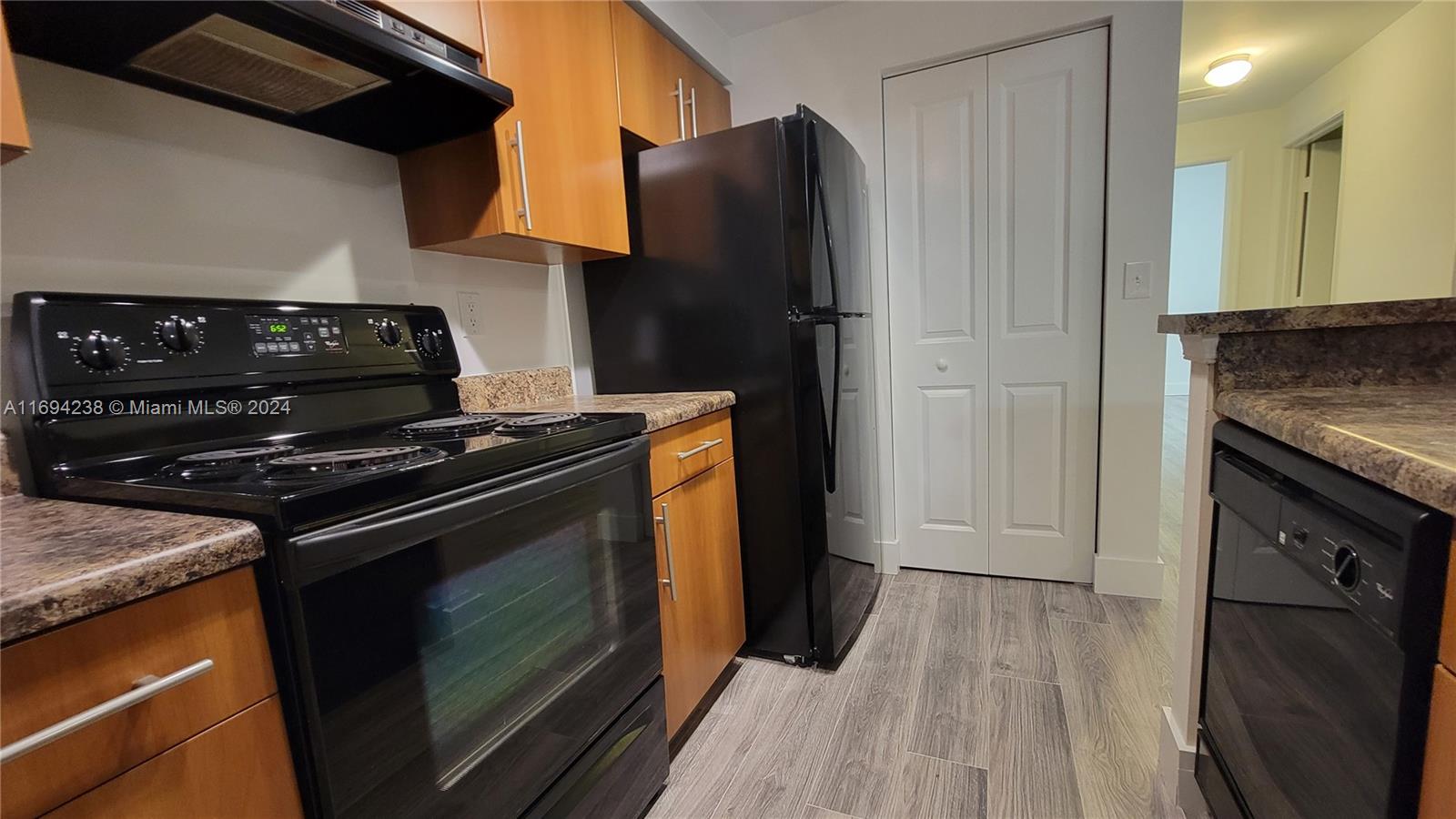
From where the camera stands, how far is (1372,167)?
3.23 metres

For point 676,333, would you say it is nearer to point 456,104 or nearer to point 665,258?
point 665,258

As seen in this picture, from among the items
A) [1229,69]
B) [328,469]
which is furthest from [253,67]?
[1229,69]

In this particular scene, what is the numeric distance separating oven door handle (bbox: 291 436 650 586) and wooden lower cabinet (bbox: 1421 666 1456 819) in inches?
42.6

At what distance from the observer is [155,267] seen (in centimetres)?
101

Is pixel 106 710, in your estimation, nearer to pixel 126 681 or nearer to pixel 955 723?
pixel 126 681

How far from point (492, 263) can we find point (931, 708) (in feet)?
5.83

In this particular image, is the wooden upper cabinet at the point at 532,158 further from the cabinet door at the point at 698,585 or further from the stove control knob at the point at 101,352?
the cabinet door at the point at 698,585

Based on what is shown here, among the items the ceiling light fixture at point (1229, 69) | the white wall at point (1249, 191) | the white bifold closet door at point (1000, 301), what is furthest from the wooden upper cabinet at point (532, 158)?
the white wall at point (1249, 191)

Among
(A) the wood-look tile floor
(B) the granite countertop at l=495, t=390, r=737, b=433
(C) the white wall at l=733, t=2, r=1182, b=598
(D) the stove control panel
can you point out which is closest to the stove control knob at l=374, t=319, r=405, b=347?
(D) the stove control panel

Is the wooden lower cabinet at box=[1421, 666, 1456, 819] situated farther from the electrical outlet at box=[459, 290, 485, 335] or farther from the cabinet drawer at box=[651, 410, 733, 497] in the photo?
the electrical outlet at box=[459, 290, 485, 335]

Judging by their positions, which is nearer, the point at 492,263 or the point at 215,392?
the point at 215,392

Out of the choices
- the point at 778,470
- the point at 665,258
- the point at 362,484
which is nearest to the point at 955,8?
the point at 665,258

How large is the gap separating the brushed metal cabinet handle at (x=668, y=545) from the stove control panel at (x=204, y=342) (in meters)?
0.66

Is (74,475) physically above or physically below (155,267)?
below
